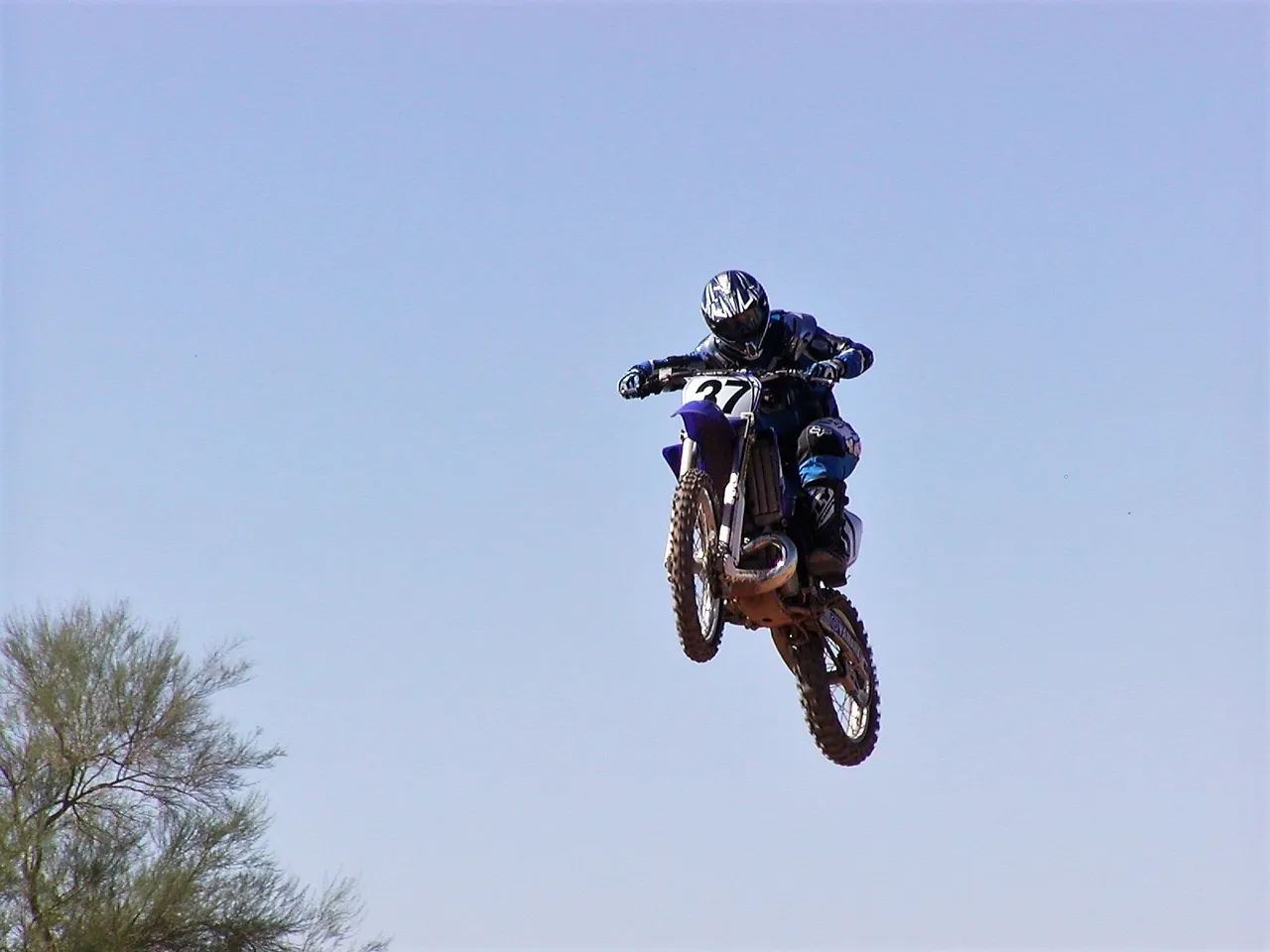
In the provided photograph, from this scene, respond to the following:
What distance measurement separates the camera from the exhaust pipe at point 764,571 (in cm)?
1557

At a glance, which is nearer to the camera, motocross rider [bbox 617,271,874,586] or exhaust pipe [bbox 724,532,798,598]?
exhaust pipe [bbox 724,532,798,598]

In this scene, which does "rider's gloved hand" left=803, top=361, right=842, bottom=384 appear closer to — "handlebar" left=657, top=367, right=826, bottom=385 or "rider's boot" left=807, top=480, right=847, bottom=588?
"handlebar" left=657, top=367, right=826, bottom=385

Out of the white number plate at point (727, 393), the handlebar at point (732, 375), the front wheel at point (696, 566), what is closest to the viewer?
the front wheel at point (696, 566)

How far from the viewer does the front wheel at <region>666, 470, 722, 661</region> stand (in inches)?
593

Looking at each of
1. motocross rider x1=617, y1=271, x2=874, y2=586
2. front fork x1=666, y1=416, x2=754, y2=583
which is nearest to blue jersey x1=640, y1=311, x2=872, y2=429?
motocross rider x1=617, y1=271, x2=874, y2=586

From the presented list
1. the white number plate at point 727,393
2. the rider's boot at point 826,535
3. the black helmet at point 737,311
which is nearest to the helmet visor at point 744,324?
the black helmet at point 737,311

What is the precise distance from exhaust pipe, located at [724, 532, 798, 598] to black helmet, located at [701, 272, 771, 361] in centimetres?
115

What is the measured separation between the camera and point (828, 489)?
1614 centimetres

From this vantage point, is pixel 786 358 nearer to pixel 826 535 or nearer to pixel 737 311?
pixel 737 311

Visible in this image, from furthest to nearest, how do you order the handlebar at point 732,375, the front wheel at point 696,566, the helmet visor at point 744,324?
Result: the helmet visor at point 744,324, the handlebar at point 732,375, the front wheel at point 696,566

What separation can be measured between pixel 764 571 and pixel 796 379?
1.32m

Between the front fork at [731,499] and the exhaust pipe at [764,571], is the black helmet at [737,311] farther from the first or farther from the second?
the exhaust pipe at [764,571]

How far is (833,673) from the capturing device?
16953 millimetres

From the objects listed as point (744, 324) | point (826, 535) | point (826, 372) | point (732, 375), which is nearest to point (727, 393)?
point (732, 375)
